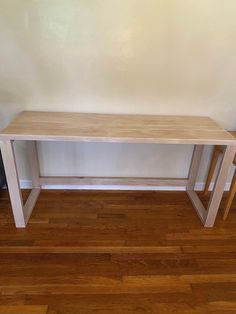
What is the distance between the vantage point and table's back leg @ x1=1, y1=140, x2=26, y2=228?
148 cm

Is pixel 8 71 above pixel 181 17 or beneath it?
beneath

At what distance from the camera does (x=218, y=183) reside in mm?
1686

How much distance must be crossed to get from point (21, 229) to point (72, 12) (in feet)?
5.46

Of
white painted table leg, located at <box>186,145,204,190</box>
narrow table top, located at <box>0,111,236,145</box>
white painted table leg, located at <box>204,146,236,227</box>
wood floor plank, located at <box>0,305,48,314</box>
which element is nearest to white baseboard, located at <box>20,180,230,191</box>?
white painted table leg, located at <box>186,145,204,190</box>

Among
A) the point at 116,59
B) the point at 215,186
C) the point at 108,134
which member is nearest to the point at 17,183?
the point at 108,134

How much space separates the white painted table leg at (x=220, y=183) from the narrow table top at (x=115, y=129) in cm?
9

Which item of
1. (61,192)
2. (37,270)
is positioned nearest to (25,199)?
(61,192)

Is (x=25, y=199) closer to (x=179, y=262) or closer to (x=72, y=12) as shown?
(x=179, y=262)

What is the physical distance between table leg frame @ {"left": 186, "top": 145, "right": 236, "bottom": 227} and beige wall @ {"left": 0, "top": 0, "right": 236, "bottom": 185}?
447 mm

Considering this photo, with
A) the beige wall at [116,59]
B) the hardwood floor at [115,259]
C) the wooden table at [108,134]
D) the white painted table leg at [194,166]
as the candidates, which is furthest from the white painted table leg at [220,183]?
the beige wall at [116,59]

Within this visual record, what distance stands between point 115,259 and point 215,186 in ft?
2.99

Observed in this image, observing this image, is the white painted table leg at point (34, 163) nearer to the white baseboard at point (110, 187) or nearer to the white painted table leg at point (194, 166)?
the white baseboard at point (110, 187)

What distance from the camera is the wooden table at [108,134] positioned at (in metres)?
1.48

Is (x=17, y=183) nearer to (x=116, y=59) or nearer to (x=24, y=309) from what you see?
(x=24, y=309)
